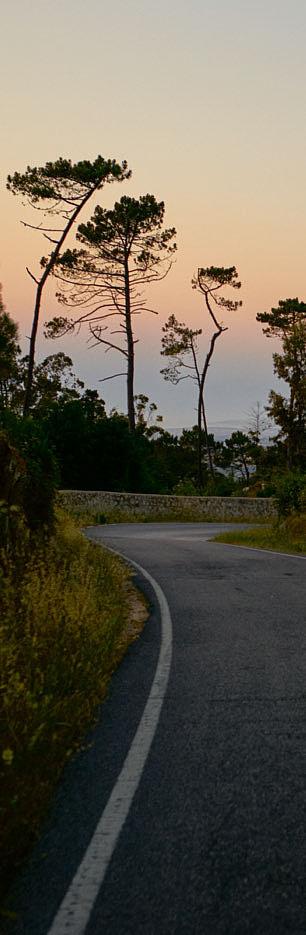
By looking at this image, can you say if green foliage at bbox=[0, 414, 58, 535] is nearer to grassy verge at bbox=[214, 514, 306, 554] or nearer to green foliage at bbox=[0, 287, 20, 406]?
grassy verge at bbox=[214, 514, 306, 554]

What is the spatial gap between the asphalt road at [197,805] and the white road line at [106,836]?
0.8 inches

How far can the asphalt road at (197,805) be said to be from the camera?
11.5 ft

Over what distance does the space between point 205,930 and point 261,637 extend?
630cm

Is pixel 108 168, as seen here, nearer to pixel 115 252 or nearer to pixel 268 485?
pixel 115 252

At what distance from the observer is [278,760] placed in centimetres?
532

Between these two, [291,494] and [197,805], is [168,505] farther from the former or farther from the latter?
[197,805]

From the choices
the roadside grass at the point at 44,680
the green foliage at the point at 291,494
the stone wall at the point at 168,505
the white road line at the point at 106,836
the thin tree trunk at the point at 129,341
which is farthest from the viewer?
the thin tree trunk at the point at 129,341

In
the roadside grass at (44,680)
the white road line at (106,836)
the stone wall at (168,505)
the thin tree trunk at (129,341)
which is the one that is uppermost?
the thin tree trunk at (129,341)

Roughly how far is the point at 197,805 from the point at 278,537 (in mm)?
20408

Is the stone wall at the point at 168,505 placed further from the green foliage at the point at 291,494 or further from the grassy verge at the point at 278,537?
the grassy verge at the point at 278,537

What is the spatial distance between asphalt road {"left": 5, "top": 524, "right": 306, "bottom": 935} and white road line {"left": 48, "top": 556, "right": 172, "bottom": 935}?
20 mm

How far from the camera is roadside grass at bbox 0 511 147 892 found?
173 inches

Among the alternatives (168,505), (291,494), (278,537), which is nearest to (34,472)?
(278,537)

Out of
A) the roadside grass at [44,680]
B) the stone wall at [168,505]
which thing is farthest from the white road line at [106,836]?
the stone wall at [168,505]
